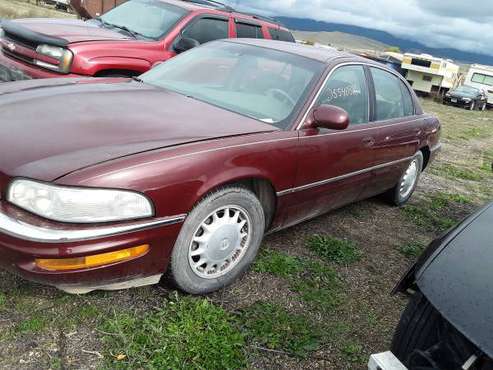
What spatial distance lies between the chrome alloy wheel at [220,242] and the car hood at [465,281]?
1163mm

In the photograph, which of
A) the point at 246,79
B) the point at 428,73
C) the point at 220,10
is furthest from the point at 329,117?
the point at 428,73

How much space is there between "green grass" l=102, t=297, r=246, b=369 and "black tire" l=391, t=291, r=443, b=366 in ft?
2.57

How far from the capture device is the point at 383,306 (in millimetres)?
3105

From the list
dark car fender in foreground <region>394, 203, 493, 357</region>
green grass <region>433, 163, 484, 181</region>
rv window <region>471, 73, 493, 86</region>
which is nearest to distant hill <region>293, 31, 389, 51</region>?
rv window <region>471, 73, 493, 86</region>

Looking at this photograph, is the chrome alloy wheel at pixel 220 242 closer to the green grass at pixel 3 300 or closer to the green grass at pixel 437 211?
the green grass at pixel 3 300

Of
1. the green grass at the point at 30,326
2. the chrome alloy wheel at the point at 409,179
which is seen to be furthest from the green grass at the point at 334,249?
the green grass at the point at 30,326

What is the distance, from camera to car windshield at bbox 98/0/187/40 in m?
6.38

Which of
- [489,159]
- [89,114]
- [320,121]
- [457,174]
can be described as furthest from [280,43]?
[489,159]

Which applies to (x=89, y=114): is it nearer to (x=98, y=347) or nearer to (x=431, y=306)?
(x=98, y=347)

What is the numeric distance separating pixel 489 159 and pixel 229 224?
8225 millimetres

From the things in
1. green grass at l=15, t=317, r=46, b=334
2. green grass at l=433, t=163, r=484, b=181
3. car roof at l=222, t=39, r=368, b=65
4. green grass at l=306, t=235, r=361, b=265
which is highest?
car roof at l=222, t=39, r=368, b=65

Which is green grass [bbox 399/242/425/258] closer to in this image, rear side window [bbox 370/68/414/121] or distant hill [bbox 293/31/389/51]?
rear side window [bbox 370/68/414/121]

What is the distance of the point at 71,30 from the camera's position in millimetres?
5711

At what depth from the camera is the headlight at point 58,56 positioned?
514cm
